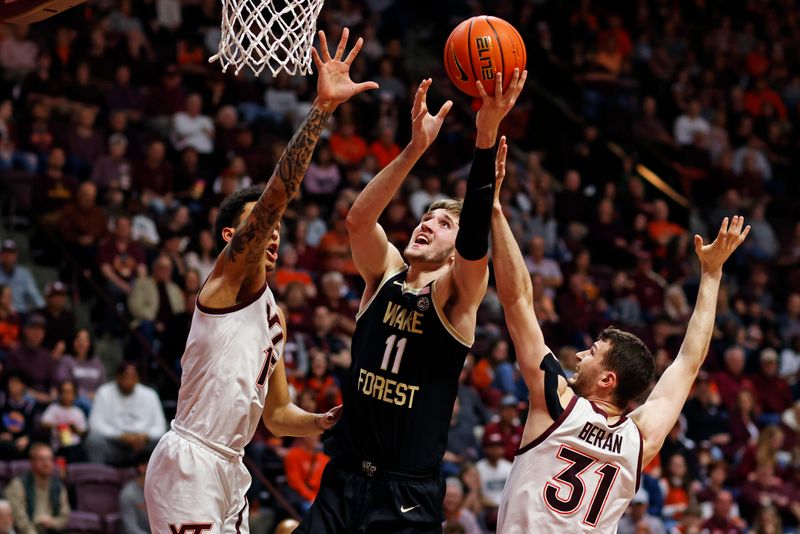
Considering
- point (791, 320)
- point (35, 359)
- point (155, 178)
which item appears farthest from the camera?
point (791, 320)

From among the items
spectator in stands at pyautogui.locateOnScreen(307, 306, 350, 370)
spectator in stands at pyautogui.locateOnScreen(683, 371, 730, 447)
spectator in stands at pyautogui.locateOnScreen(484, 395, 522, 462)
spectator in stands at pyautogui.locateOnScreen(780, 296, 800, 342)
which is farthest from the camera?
spectator in stands at pyautogui.locateOnScreen(780, 296, 800, 342)

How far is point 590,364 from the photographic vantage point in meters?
5.28

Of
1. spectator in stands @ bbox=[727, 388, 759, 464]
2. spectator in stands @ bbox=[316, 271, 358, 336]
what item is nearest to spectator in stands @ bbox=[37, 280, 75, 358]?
spectator in stands @ bbox=[316, 271, 358, 336]

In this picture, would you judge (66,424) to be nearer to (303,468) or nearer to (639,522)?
(303,468)

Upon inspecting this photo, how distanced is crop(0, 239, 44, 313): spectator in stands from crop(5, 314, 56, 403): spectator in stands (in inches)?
31.4

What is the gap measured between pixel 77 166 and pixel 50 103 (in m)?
1.01

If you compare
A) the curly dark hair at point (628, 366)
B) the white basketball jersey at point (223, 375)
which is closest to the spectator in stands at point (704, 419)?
the curly dark hair at point (628, 366)

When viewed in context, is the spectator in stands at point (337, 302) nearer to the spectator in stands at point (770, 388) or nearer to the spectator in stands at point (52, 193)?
the spectator in stands at point (52, 193)

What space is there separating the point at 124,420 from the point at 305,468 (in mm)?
1632

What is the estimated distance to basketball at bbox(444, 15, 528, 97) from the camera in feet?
16.5

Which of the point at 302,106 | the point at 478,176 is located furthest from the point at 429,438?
the point at 302,106

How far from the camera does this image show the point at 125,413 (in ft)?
35.1

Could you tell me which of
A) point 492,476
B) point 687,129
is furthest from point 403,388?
point 687,129

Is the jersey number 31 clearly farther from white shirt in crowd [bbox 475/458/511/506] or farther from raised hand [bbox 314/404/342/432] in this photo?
white shirt in crowd [bbox 475/458/511/506]
